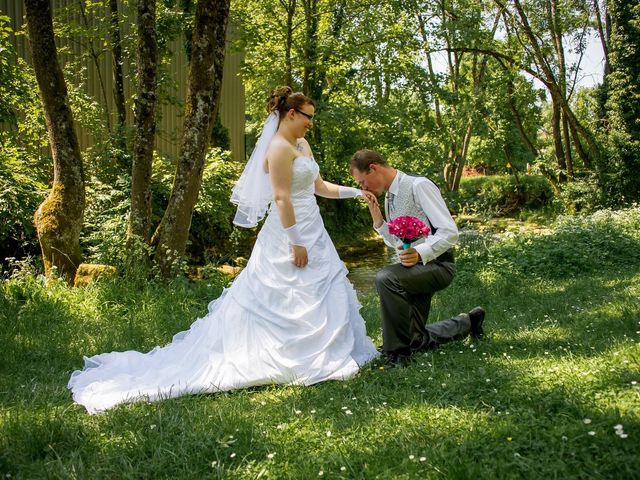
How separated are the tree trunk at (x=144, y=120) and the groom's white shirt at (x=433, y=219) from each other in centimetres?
445

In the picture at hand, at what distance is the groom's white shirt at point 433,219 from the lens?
4438 mm

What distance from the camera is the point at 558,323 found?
550 cm

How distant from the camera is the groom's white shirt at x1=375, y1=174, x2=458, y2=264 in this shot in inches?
175

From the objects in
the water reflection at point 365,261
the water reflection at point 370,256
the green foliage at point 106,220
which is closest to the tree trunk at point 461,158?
the water reflection at point 370,256

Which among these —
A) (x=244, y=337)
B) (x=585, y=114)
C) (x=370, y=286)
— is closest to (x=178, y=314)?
(x=244, y=337)

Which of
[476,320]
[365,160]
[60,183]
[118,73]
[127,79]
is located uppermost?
[127,79]

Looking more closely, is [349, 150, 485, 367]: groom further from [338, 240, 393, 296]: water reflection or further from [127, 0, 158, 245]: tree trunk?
[338, 240, 393, 296]: water reflection

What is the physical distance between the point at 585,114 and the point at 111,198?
20223 mm

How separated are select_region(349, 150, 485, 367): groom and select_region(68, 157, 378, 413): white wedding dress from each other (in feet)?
→ 1.07

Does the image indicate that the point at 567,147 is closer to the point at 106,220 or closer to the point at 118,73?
the point at 118,73

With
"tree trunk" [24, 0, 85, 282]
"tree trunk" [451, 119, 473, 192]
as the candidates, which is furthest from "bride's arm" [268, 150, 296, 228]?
"tree trunk" [451, 119, 473, 192]

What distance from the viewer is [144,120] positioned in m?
8.20

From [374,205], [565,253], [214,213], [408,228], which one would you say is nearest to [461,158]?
[214,213]

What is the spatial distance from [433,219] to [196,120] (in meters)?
4.31
